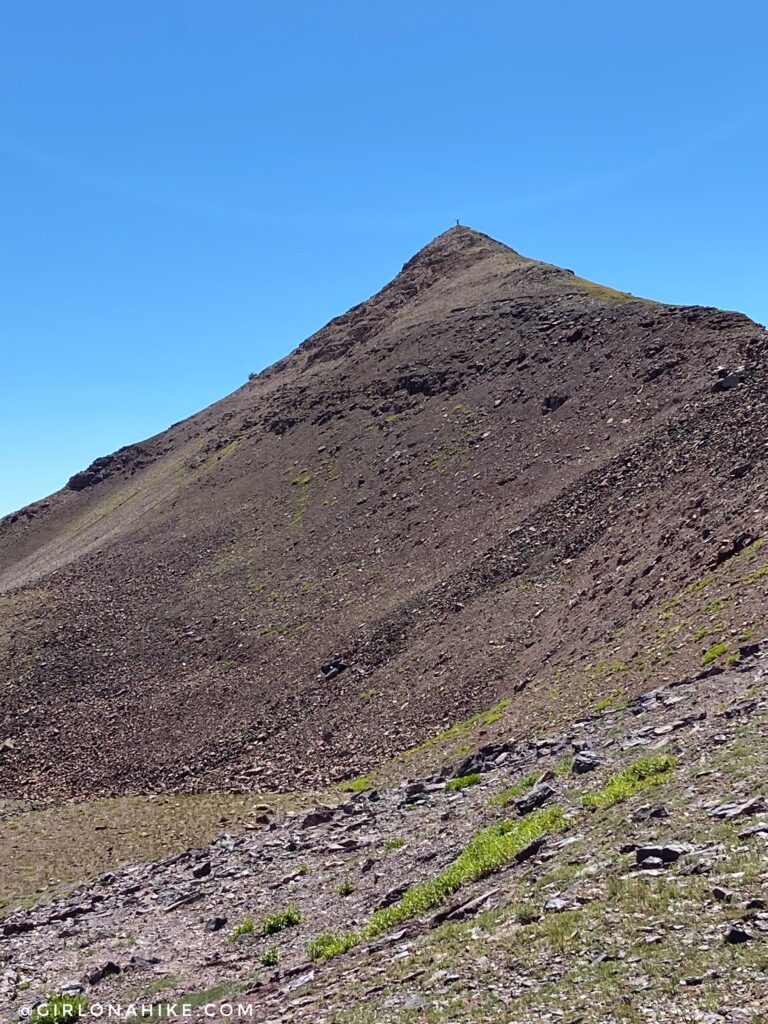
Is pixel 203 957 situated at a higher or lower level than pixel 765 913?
lower

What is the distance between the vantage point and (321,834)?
21266 mm

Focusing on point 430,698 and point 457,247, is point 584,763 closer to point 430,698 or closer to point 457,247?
point 430,698

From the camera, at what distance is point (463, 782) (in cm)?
2080

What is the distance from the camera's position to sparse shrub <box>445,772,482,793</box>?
2062 centimetres

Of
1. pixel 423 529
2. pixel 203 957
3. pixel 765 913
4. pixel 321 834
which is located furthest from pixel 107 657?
pixel 765 913

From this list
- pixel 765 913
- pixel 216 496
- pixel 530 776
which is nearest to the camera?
pixel 765 913

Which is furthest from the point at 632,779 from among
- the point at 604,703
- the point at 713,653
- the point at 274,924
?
the point at 604,703

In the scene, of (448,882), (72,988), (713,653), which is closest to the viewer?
(448,882)

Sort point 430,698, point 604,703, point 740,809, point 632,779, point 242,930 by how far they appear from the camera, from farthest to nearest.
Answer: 1. point 430,698
2. point 604,703
3. point 242,930
4. point 632,779
5. point 740,809

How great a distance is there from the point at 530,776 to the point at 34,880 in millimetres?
16238

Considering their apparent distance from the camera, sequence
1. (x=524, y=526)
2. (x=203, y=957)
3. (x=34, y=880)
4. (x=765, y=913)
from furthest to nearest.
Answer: (x=524, y=526), (x=34, y=880), (x=203, y=957), (x=765, y=913)

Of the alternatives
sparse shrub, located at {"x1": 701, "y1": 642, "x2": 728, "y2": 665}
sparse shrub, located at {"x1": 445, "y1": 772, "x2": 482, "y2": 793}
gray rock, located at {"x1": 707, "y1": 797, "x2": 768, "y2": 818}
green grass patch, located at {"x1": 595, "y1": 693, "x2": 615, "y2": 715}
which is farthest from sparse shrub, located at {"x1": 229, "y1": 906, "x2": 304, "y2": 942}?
sparse shrub, located at {"x1": 701, "y1": 642, "x2": 728, "y2": 665}

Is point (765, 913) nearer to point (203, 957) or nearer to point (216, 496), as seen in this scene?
point (203, 957)

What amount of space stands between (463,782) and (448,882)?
7.77 m
